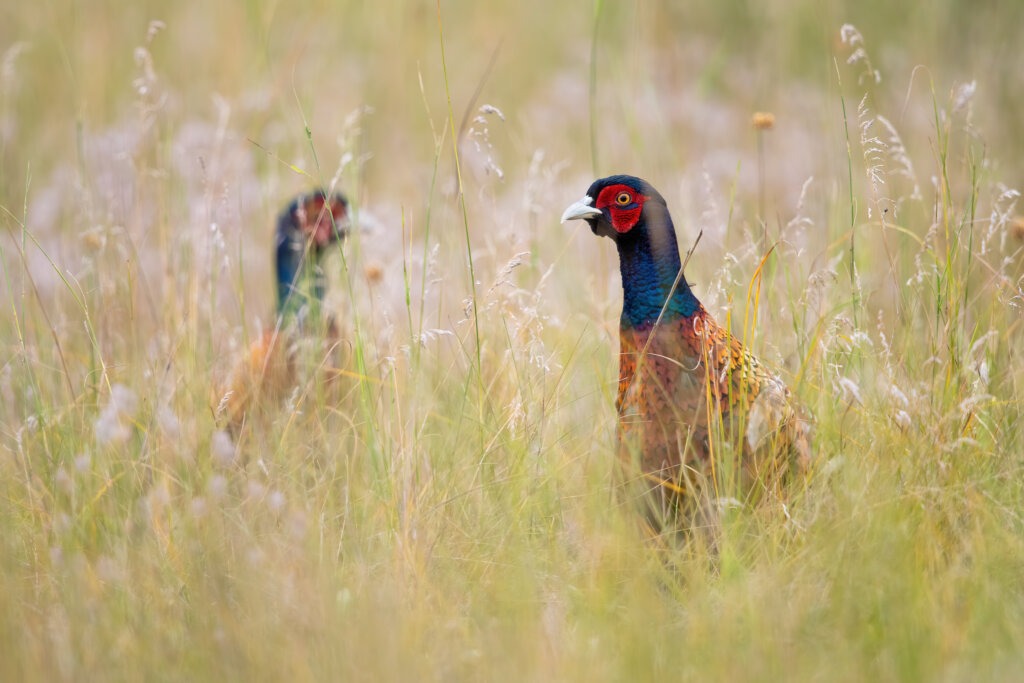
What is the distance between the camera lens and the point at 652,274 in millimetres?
3199

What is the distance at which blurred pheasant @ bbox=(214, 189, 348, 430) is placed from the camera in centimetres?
390

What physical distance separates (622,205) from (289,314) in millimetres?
1931

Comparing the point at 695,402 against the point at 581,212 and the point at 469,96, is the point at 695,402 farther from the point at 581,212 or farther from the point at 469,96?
the point at 469,96

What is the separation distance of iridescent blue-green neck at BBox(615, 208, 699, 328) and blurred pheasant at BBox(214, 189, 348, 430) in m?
0.89

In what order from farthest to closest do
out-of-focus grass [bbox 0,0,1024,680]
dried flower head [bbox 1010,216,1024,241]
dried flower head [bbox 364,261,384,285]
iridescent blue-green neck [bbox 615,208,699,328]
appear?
dried flower head [bbox 364,261,384,285] < dried flower head [bbox 1010,216,1024,241] < iridescent blue-green neck [bbox 615,208,699,328] < out-of-focus grass [bbox 0,0,1024,680]

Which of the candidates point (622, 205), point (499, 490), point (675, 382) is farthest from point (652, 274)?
point (499, 490)

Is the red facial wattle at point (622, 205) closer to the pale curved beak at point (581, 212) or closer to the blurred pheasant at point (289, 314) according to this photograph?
the pale curved beak at point (581, 212)

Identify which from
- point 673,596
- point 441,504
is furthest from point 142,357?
point 673,596

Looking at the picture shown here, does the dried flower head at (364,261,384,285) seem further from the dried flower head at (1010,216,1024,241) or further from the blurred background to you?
the dried flower head at (1010,216,1024,241)

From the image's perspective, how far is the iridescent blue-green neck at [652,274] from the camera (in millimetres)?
3170

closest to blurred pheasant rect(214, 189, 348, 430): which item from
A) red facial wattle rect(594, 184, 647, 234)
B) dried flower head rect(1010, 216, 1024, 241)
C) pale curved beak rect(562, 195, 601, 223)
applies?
pale curved beak rect(562, 195, 601, 223)

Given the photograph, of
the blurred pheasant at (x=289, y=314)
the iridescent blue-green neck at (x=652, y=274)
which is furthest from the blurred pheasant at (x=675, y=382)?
the blurred pheasant at (x=289, y=314)

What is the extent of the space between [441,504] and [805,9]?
5.84 m

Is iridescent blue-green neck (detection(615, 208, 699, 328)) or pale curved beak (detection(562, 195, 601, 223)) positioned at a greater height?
pale curved beak (detection(562, 195, 601, 223))
